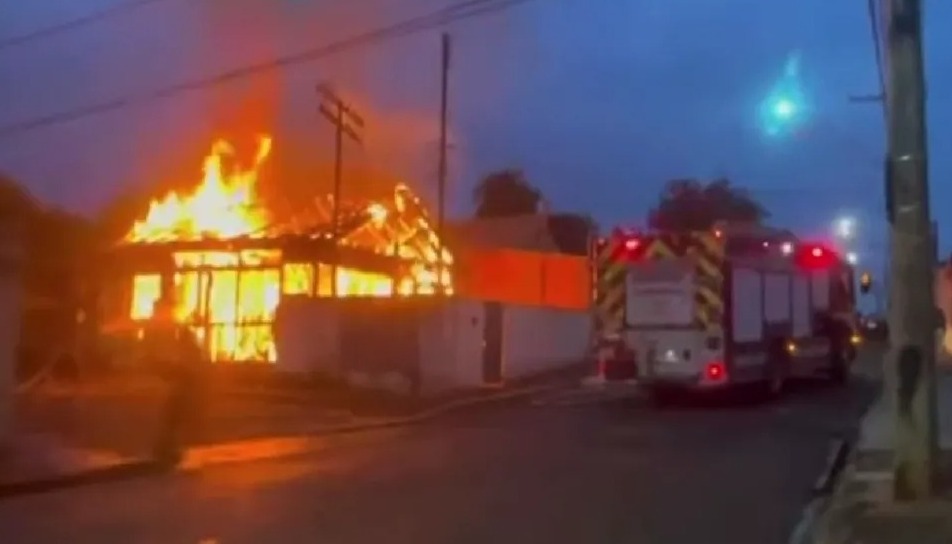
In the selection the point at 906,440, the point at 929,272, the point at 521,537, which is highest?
the point at 929,272

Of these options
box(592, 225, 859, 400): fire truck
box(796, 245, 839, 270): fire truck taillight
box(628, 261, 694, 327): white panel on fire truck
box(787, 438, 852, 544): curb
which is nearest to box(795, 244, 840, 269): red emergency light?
box(796, 245, 839, 270): fire truck taillight

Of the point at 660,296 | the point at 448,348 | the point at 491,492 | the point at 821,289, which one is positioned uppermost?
the point at 821,289

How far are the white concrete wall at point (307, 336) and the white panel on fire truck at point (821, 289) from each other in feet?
35.0

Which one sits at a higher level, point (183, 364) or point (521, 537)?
point (183, 364)

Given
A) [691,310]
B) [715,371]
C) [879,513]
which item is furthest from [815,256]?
[879,513]

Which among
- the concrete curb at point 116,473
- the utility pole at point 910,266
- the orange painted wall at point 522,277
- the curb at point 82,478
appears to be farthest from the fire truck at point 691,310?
the orange painted wall at point 522,277

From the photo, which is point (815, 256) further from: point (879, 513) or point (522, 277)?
point (879, 513)

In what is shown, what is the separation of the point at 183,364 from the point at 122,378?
58.4 feet

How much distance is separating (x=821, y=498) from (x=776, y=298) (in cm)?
1357

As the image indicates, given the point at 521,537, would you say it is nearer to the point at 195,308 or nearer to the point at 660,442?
the point at 660,442

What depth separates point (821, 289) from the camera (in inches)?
1216

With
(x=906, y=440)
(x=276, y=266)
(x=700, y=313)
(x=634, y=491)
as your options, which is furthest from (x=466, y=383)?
(x=906, y=440)

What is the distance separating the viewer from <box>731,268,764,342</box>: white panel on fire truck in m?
26.5

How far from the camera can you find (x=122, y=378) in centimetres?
3678
